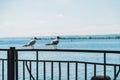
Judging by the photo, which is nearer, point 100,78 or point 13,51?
point 100,78

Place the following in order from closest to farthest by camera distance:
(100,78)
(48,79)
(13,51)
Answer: (100,78)
(13,51)
(48,79)

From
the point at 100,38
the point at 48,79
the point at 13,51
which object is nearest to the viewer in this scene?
the point at 13,51

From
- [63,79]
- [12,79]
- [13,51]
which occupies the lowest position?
[63,79]

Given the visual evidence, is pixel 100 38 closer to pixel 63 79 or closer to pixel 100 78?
pixel 63 79

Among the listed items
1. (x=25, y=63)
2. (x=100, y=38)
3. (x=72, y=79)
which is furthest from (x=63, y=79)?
(x=100, y=38)

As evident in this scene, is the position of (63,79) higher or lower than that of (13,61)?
lower

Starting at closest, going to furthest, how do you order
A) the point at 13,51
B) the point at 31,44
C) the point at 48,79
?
the point at 13,51 < the point at 31,44 < the point at 48,79

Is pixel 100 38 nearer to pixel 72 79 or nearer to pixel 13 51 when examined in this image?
pixel 72 79

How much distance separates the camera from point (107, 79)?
4.91m

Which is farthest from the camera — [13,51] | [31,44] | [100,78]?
[31,44]

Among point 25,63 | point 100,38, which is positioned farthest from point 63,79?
point 100,38

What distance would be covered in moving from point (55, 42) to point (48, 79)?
1037cm

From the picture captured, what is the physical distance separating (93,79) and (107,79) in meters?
0.22

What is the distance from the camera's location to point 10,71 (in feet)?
18.5
